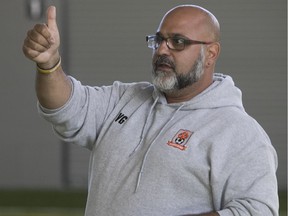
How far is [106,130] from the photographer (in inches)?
143

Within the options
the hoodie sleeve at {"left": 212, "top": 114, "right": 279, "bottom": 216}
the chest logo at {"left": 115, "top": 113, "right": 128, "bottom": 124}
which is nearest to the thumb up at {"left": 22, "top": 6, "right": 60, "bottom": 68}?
the chest logo at {"left": 115, "top": 113, "right": 128, "bottom": 124}

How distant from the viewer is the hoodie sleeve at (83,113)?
11.7 feet

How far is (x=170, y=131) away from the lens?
3459 mm

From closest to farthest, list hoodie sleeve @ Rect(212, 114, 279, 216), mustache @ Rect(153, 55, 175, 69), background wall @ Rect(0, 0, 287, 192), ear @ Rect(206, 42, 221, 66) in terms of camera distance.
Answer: hoodie sleeve @ Rect(212, 114, 279, 216) → mustache @ Rect(153, 55, 175, 69) → ear @ Rect(206, 42, 221, 66) → background wall @ Rect(0, 0, 287, 192)

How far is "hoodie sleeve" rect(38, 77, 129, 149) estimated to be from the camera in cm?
356

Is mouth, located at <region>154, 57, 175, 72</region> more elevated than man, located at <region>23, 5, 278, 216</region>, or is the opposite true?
mouth, located at <region>154, 57, 175, 72</region>

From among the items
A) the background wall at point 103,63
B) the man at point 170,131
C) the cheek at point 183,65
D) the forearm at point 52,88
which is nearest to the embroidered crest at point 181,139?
the man at point 170,131

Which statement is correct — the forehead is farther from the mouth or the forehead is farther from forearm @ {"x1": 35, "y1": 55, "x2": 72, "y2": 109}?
forearm @ {"x1": 35, "y1": 55, "x2": 72, "y2": 109}

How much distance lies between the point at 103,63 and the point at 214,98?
7.16 m

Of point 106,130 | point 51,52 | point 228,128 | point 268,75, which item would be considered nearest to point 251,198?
point 228,128

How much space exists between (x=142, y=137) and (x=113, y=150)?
132 mm

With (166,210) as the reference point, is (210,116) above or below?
above

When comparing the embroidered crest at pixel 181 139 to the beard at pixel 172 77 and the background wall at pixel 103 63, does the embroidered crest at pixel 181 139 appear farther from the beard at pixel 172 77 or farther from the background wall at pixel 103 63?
the background wall at pixel 103 63

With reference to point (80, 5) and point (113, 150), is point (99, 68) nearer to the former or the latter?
point (80, 5)
